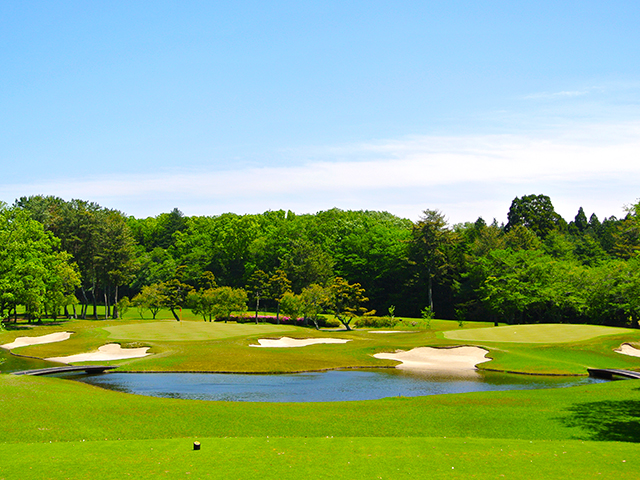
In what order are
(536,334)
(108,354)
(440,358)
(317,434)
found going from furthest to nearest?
(536,334) < (108,354) < (440,358) < (317,434)

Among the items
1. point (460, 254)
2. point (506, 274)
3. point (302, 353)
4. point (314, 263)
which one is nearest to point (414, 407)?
point (302, 353)

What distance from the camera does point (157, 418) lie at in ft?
60.4

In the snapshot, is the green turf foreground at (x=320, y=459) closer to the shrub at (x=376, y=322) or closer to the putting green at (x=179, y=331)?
the putting green at (x=179, y=331)

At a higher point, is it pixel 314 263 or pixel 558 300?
pixel 314 263

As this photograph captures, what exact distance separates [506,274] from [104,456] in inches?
2826

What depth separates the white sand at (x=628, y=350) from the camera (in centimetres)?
3946

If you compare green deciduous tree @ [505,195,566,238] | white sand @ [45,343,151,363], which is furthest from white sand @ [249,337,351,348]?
green deciduous tree @ [505,195,566,238]

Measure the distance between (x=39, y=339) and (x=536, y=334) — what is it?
4888cm

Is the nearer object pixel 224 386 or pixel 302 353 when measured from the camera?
pixel 224 386

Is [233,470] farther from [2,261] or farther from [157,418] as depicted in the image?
[2,261]

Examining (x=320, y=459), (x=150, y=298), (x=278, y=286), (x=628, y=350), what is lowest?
(x=628, y=350)

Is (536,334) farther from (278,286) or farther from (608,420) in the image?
(278,286)

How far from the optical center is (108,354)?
41.4 m

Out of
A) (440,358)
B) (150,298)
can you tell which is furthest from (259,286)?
(440,358)
